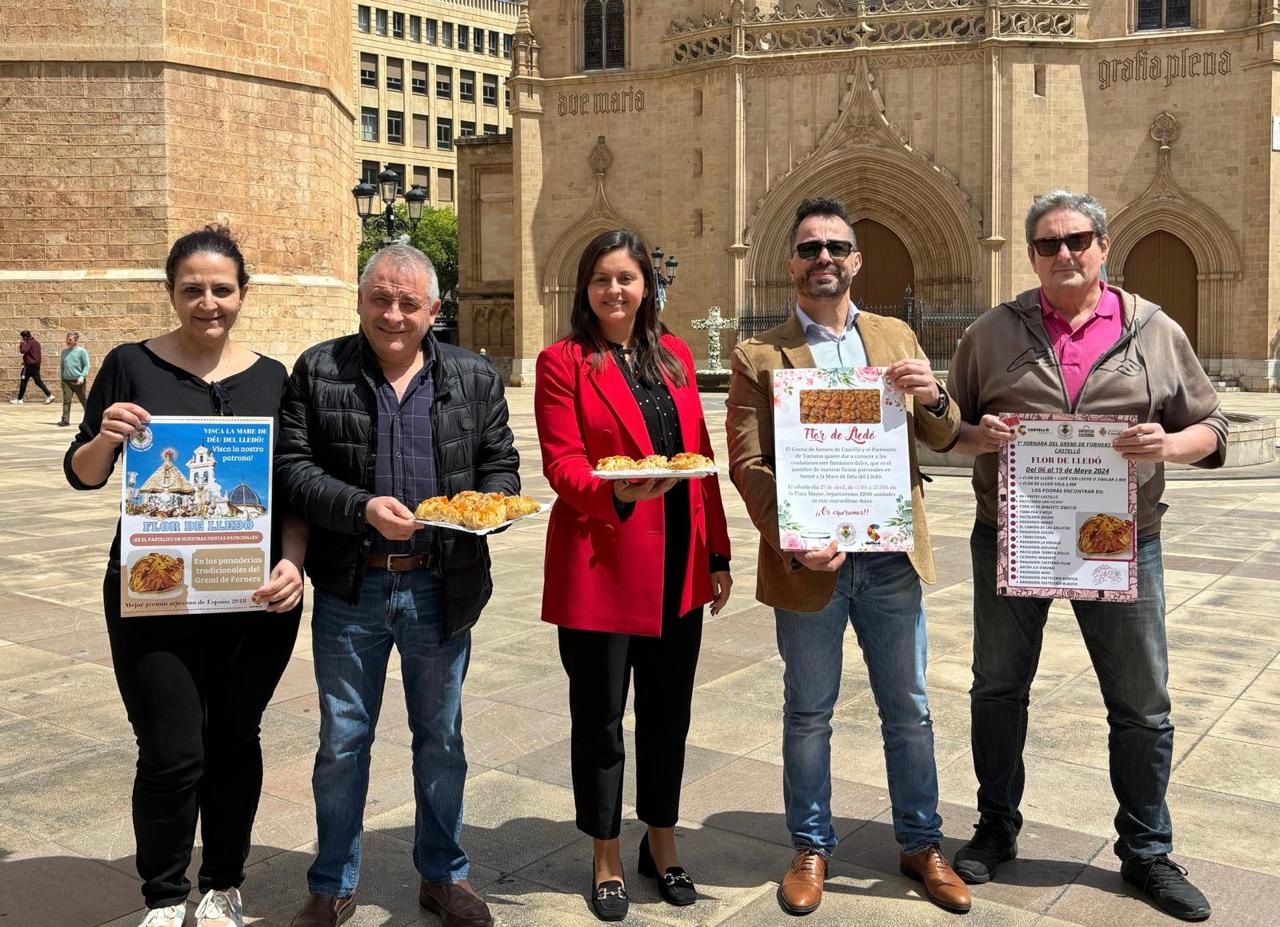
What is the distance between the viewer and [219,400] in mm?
3170

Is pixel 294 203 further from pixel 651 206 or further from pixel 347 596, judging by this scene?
pixel 347 596

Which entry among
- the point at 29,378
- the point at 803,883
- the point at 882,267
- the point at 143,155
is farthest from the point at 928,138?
the point at 803,883

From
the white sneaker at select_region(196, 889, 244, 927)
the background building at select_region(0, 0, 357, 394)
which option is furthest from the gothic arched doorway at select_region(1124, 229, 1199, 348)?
the white sneaker at select_region(196, 889, 244, 927)

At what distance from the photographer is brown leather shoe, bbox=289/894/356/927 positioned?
3.19 m

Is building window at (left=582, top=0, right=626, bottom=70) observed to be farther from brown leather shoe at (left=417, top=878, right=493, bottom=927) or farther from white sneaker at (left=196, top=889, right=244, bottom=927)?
white sneaker at (left=196, top=889, right=244, bottom=927)

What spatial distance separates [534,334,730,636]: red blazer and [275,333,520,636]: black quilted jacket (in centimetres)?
19

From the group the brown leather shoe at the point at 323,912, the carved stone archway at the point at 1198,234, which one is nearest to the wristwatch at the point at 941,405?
the brown leather shoe at the point at 323,912

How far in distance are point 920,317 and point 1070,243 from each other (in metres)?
28.6

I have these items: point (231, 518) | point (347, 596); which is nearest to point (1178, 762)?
point (347, 596)

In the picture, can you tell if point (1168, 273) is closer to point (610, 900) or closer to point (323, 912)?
point (610, 900)

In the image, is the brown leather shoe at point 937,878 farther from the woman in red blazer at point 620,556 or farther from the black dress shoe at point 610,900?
the black dress shoe at point 610,900

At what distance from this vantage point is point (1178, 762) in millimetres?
4500

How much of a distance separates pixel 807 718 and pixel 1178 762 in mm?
1856

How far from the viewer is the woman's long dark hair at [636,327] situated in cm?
349
